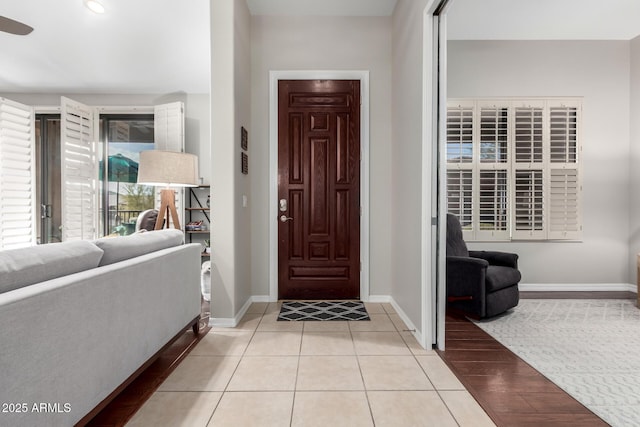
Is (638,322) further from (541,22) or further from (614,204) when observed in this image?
(541,22)

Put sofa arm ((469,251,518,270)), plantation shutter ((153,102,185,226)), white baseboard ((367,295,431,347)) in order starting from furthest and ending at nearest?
plantation shutter ((153,102,185,226))
sofa arm ((469,251,518,270))
white baseboard ((367,295,431,347))

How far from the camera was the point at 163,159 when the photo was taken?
3.64m

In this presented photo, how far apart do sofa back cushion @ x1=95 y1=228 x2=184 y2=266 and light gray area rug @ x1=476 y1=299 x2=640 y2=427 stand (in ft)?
8.13

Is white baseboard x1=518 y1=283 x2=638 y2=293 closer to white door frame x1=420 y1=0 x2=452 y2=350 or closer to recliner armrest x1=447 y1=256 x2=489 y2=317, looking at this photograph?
recliner armrest x1=447 y1=256 x2=489 y2=317

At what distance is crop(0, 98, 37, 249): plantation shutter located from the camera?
15.1 feet

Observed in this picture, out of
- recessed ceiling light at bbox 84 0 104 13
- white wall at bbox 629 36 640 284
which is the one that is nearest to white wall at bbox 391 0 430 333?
recessed ceiling light at bbox 84 0 104 13

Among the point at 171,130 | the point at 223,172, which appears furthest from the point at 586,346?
the point at 171,130

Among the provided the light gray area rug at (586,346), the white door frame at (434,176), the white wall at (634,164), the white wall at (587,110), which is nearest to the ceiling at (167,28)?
the white wall at (587,110)

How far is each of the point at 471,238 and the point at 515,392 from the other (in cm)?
243

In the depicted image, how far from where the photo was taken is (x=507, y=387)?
1.86 m

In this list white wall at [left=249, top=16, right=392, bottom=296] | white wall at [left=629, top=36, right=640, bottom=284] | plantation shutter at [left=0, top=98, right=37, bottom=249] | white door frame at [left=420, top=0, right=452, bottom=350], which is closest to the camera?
white door frame at [left=420, top=0, right=452, bottom=350]

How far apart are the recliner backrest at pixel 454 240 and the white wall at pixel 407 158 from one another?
0.53 metres

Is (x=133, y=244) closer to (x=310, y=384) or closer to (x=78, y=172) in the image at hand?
(x=310, y=384)

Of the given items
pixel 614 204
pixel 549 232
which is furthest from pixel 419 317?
pixel 614 204
